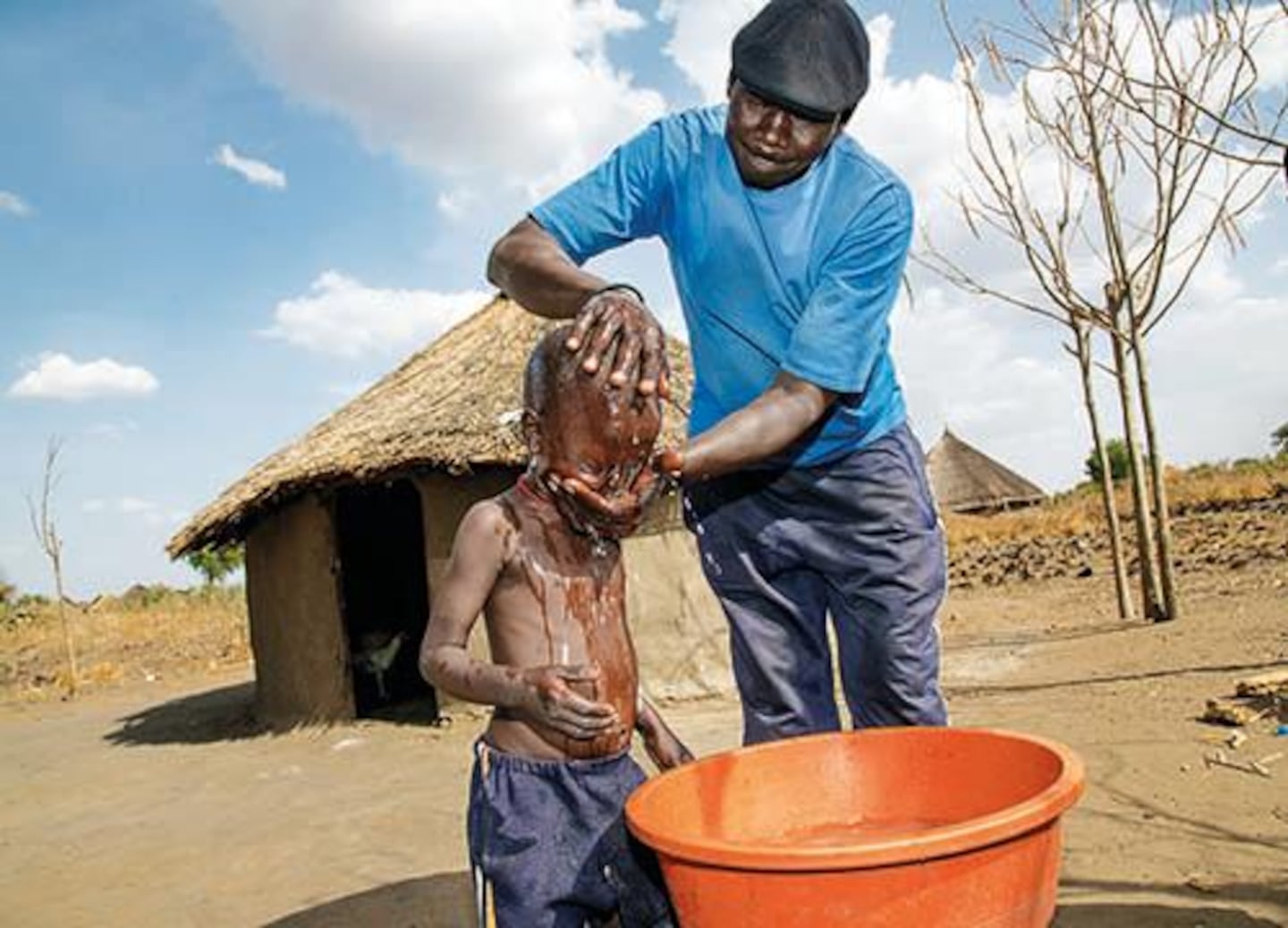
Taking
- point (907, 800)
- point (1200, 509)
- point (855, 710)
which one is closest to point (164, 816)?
point (855, 710)

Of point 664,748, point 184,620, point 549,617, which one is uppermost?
point 549,617

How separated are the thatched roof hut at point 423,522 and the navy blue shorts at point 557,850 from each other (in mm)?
4758

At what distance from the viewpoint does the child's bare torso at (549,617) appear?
160cm

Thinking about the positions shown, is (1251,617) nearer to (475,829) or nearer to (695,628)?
(695,628)

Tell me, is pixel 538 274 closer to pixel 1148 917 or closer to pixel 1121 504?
pixel 1148 917

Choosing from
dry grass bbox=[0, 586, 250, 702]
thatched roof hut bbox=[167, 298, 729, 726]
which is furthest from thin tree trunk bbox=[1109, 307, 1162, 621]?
dry grass bbox=[0, 586, 250, 702]

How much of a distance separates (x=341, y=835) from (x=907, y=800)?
3.85 meters

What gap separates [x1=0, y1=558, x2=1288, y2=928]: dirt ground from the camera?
318 cm

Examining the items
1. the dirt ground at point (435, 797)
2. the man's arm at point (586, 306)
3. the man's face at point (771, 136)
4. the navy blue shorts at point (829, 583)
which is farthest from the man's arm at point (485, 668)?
the dirt ground at point (435, 797)

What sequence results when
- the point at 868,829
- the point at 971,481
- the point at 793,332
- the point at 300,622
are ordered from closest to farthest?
the point at 868,829 < the point at 793,332 < the point at 300,622 < the point at 971,481

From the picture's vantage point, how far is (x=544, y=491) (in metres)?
1.62

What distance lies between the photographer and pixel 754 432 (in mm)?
1639

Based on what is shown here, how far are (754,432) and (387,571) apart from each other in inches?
371

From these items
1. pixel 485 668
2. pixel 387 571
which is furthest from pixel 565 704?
pixel 387 571
